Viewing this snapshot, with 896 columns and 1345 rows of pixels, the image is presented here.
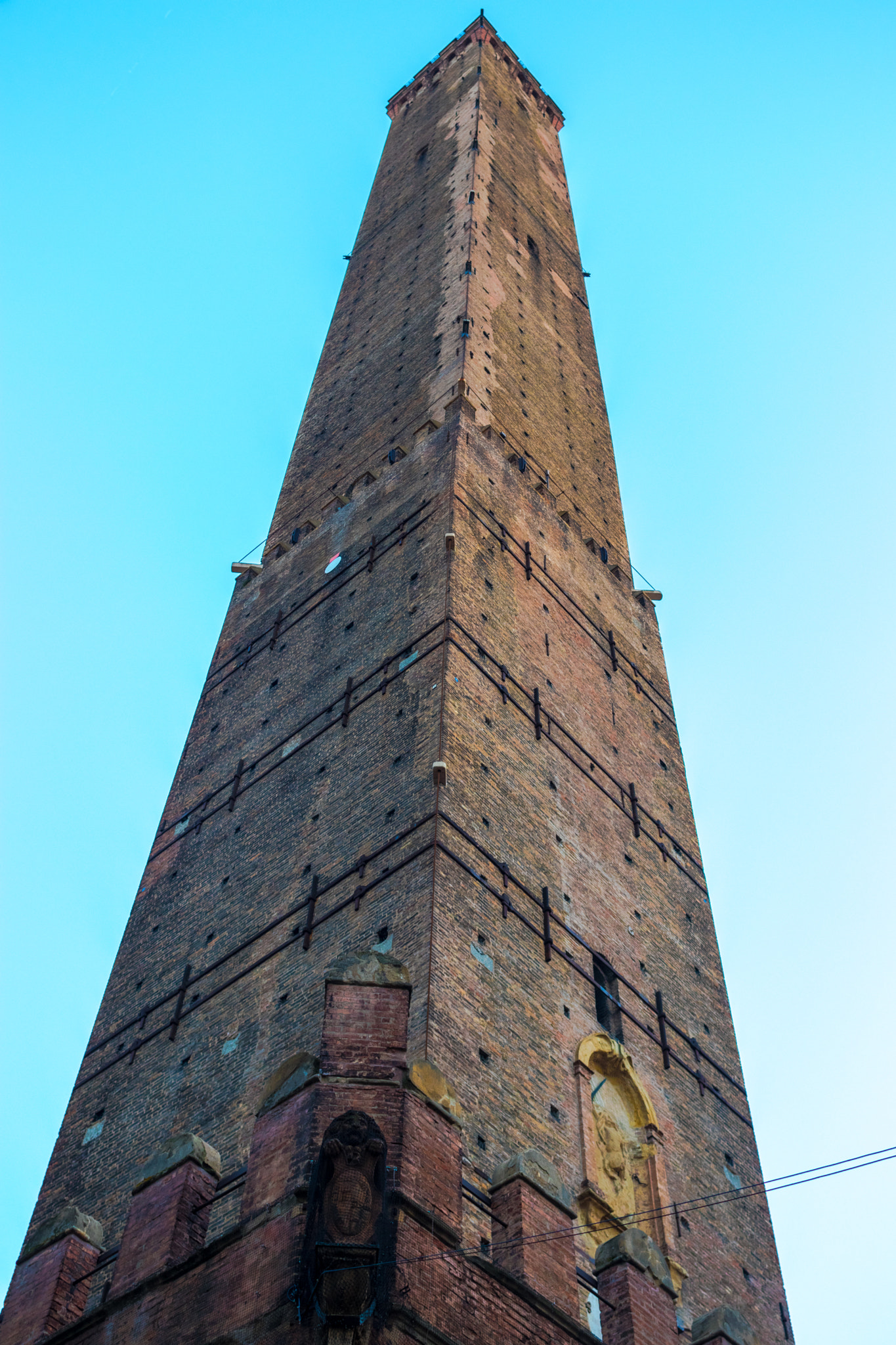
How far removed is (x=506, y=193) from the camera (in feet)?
123

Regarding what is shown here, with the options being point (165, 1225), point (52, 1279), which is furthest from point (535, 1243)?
point (52, 1279)

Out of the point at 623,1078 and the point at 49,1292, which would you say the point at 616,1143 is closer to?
the point at 623,1078

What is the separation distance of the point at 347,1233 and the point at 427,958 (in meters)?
6.20

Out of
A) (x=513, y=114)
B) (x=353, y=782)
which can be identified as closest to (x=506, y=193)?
(x=513, y=114)

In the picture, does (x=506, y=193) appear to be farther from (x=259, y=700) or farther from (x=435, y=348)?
(x=259, y=700)

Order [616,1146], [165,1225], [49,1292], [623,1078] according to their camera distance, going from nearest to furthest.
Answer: [165,1225]
[49,1292]
[616,1146]
[623,1078]

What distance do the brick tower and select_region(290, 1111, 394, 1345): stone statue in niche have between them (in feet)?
0.06

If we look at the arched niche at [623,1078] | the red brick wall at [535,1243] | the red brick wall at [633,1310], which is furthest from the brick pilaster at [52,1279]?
the arched niche at [623,1078]

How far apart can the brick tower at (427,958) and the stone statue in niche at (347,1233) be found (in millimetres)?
18

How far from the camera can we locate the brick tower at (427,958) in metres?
11.2

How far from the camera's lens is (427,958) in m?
16.6

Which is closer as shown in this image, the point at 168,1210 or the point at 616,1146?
the point at 168,1210

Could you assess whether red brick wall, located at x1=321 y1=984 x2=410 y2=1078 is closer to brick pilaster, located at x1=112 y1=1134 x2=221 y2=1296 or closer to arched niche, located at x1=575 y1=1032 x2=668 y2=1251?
brick pilaster, located at x1=112 y1=1134 x2=221 y2=1296

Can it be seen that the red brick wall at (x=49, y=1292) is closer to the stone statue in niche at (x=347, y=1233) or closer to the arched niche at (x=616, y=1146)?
the stone statue in niche at (x=347, y=1233)
